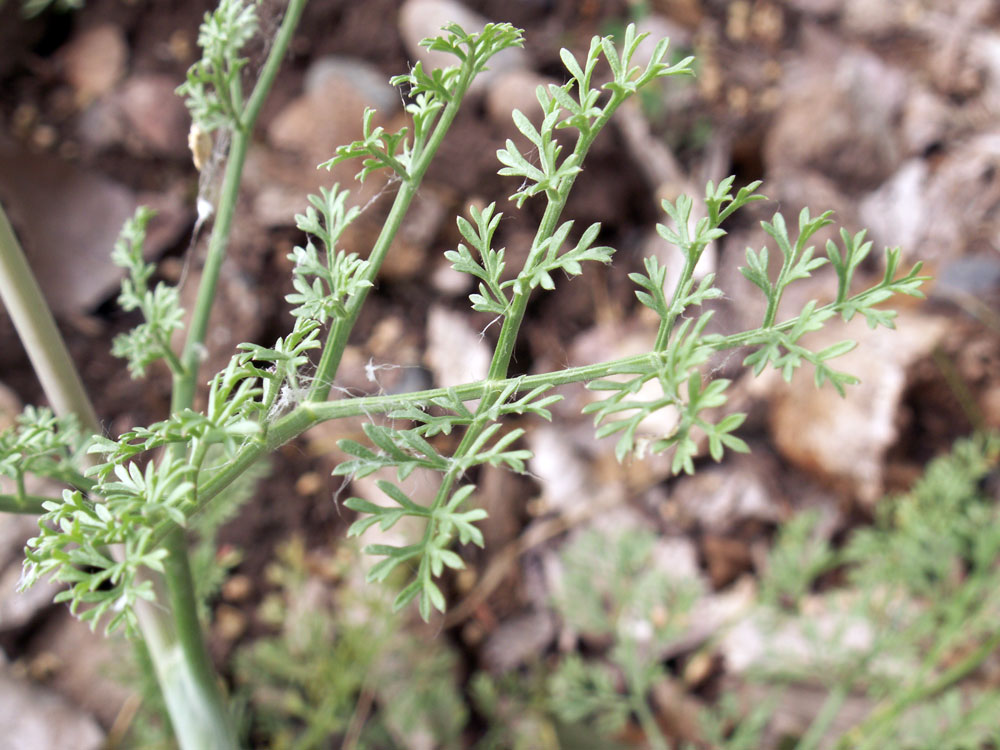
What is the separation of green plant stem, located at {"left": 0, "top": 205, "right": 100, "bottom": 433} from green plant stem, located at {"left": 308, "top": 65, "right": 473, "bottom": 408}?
0.31m

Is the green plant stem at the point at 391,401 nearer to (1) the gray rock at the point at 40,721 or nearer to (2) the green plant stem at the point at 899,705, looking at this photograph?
(2) the green plant stem at the point at 899,705

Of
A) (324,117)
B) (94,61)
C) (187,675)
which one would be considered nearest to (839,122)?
(324,117)

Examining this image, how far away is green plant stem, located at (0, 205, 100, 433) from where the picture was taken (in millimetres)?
648

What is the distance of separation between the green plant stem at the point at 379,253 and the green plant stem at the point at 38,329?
0.31m

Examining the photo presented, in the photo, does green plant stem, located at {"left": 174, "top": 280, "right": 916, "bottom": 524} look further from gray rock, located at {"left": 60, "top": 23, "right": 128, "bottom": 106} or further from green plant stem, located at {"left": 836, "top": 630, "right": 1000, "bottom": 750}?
gray rock, located at {"left": 60, "top": 23, "right": 128, "bottom": 106}

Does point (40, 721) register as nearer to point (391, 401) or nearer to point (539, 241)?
point (391, 401)

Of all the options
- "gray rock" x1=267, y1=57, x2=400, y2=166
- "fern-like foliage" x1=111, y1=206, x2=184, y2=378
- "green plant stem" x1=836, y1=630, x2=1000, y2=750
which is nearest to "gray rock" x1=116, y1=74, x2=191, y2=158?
"gray rock" x1=267, y1=57, x2=400, y2=166

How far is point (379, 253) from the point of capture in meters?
0.52

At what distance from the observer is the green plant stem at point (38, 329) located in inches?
25.5

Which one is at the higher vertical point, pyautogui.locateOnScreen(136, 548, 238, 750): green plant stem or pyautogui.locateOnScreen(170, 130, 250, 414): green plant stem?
pyautogui.locateOnScreen(170, 130, 250, 414): green plant stem

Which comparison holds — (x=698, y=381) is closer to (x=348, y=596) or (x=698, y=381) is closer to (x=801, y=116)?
(x=348, y=596)

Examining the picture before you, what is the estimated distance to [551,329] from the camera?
5.89 ft

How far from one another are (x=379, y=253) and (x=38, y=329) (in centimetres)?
36

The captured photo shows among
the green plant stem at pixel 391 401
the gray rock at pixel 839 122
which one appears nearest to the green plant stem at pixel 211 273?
the green plant stem at pixel 391 401
